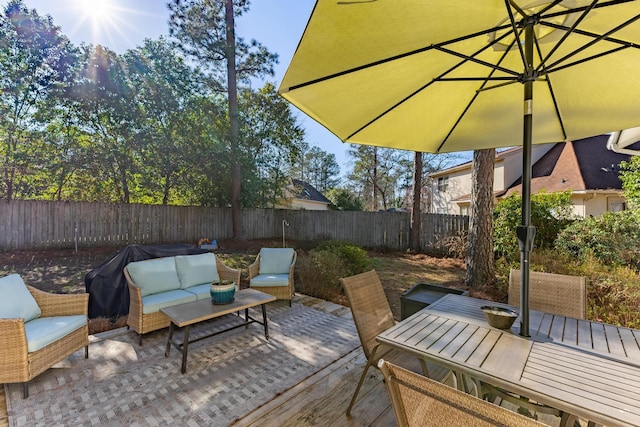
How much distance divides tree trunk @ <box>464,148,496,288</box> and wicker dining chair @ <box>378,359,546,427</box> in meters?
4.88

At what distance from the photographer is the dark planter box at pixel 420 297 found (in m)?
3.07

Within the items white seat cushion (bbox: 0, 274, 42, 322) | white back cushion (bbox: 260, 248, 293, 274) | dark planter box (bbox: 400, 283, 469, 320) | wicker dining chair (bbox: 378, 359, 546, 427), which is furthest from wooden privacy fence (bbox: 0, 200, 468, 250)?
wicker dining chair (bbox: 378, 359, 546, 427)

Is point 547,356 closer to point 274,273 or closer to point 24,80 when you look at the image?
point 274,273

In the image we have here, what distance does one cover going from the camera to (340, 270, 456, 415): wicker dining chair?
2.09 meters

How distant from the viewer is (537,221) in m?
6.40

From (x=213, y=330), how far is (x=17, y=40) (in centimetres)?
970

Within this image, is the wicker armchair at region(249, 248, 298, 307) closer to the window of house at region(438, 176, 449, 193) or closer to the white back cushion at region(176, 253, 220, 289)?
the white back cushion at region(176, 253, 220, 289)

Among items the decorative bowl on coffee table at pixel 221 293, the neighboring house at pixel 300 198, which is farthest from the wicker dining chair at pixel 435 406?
Answer: the neighboring house at pixel 300 198

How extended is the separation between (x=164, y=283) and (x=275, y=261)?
170cm

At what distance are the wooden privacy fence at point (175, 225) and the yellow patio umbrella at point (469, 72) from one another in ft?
Result: 21.7

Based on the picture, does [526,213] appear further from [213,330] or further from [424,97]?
[213,330]

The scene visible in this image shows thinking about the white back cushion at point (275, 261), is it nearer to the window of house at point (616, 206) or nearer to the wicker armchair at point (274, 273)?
the wicker armchair at point (274, 273)

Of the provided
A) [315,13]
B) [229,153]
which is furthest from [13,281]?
[229,153]

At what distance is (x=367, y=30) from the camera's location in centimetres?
155
